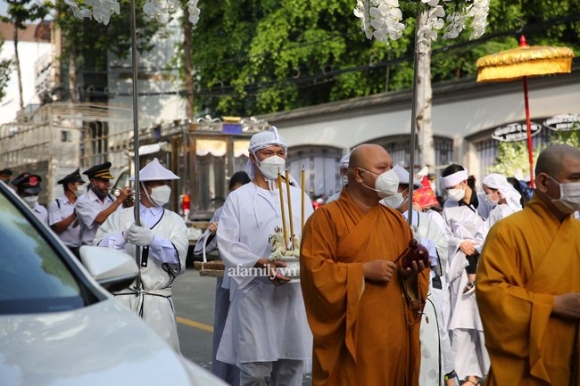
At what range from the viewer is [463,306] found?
32.4 ft

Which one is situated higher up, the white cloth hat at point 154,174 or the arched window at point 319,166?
the arched window at point 319,166

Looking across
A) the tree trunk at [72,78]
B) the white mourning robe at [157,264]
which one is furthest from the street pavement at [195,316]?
the tree trunk at [72,78]

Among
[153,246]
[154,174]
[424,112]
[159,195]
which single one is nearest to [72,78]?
[424,112]

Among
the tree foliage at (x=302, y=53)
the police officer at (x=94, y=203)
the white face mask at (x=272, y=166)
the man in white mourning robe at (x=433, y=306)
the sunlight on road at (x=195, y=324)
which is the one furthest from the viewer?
the tree foliage at (x=302, y=53)

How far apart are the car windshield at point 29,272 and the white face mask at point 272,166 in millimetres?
3347

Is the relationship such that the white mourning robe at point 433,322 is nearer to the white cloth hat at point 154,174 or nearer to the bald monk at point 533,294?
the bald monk at point 533,294

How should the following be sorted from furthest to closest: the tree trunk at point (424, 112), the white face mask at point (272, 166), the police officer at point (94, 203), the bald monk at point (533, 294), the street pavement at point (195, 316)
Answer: the tree trunk at point (424, 112) → the police officer at point (94, 203) → the street pavement at point (195, 316) → the white face mask at point (272, 166) → the bald monk at point (533, 294)

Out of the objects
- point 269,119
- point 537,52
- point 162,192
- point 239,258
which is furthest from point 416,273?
point 269,119

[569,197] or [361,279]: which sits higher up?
[569,197]

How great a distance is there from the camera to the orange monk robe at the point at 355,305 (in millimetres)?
5672

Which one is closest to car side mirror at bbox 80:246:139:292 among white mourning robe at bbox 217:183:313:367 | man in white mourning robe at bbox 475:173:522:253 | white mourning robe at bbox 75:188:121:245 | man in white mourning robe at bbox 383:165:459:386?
man in white mourning robe at bbox 383:165:459:386

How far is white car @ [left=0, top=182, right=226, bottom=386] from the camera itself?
309 centimetres

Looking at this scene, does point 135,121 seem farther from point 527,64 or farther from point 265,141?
point 527,64

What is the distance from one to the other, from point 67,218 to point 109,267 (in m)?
8.91
